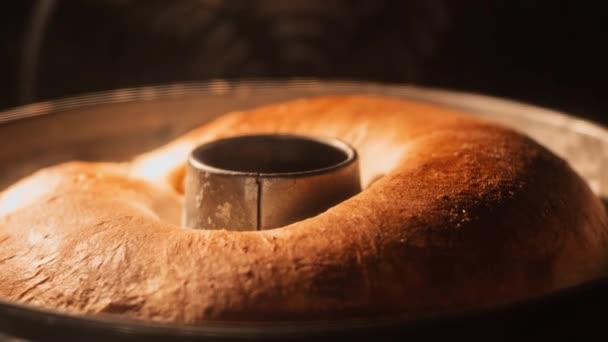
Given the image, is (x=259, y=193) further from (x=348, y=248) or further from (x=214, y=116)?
(x=214, y=116)

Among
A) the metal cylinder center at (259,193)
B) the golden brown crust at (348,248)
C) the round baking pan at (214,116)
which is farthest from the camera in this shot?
the metal cylinder center at (259,193)

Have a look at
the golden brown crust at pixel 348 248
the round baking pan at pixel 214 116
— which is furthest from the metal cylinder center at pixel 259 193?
the round baking pan at pixel 214 116

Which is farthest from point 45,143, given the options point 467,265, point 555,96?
point 555,96

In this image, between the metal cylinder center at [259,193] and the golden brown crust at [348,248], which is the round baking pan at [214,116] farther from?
the metal cylinder center at [259,193]

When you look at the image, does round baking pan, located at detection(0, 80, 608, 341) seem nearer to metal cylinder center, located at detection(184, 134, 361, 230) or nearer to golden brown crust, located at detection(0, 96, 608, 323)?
golden brown crust, located at detection(0, 96, 608, 323)

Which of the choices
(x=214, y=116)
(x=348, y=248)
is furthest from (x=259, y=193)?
(x=214, y=116)

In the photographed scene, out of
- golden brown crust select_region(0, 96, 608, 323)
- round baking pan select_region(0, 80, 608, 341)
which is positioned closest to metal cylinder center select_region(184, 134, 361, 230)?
golden brown crust select_region(0, 96, 608, 323)
